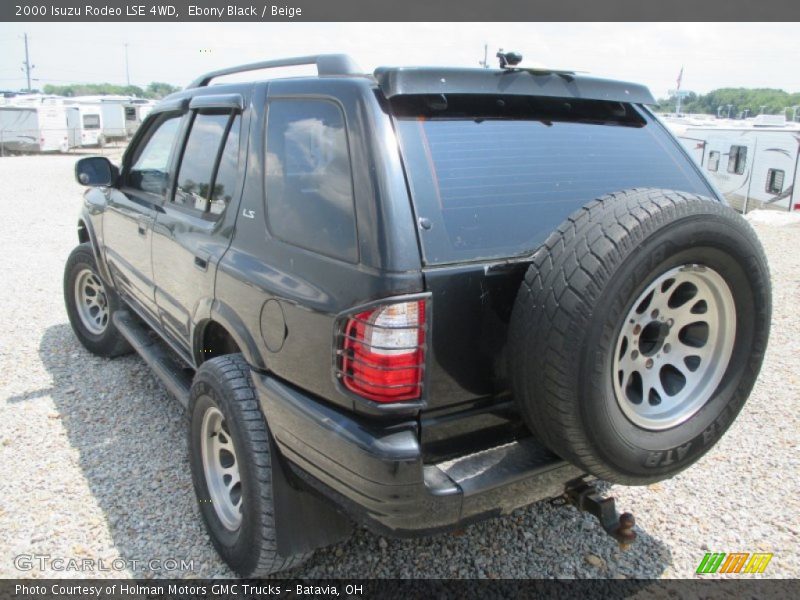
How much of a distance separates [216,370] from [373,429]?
2.86ft

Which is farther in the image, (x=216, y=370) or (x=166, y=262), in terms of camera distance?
(x=166, y=262)

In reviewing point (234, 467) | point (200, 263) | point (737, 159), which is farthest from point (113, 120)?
point (234, 467)

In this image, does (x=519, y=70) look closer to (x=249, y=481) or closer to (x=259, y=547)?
(x=249, y=481)

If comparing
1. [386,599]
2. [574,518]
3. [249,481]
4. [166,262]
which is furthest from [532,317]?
[166,262]

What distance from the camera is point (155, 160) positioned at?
12.4 feet

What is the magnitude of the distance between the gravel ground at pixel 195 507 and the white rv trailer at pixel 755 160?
13818 mm

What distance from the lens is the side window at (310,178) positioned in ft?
6.65

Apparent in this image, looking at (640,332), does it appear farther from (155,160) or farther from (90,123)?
(90,123)

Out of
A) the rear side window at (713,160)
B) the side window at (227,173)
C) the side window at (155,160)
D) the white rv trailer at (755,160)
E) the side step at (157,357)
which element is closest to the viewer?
the side window at (227,173)

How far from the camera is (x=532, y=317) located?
1917mm

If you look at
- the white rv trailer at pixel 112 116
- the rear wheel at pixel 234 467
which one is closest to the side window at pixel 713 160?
the rear wheel at pixel 234 467

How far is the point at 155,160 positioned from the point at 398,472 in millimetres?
2770

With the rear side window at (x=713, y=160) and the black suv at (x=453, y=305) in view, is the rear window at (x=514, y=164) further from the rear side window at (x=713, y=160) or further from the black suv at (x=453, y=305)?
the rear side window at (x=713, y=160)

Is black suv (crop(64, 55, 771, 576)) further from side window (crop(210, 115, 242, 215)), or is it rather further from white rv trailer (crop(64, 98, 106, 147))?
white rv trailer (crop(64, 98, 106, 147))
